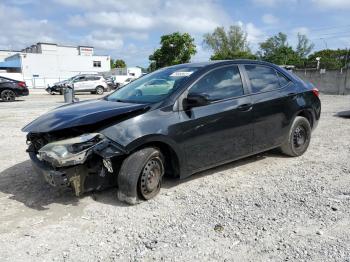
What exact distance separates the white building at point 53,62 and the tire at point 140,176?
52.0 meters

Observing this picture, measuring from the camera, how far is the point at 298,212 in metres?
3.80

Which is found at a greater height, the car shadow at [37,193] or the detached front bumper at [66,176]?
the detached front bumper at [66,176]

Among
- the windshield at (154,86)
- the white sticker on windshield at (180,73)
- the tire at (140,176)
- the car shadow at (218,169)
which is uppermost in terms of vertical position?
the white sticker on windshield at (180,73)

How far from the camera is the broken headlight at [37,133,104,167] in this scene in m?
3.65

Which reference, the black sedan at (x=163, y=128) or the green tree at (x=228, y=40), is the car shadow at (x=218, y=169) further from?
the green tree at (x=228, y=40)

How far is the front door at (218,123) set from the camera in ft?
14.2

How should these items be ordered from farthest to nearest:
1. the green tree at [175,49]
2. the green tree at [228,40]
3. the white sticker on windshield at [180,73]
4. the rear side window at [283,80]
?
the green tree at [228,40] → the green tree at [175,49] → the rear side window at [283,80] → the white sticker on windshield at [180,73]

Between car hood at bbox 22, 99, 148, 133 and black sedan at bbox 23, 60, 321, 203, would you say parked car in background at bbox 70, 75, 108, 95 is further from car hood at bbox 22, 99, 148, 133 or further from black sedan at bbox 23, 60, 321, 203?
car hood at bbox 22, 99, 148, 133

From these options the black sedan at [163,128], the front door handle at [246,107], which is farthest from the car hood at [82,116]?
the front door handle at [246,107]

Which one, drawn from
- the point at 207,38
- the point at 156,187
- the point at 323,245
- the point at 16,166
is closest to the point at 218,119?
the point at 156,187

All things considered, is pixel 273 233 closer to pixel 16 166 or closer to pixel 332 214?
pixel 332 214

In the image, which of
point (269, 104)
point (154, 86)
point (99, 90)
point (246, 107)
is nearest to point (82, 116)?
point (154, 86)

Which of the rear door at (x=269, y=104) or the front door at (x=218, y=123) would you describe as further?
the rear door at (x=269, y=104)

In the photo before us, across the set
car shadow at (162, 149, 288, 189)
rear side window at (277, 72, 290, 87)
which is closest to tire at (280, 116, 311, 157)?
car shadow at (162, 149, 288, 189)
